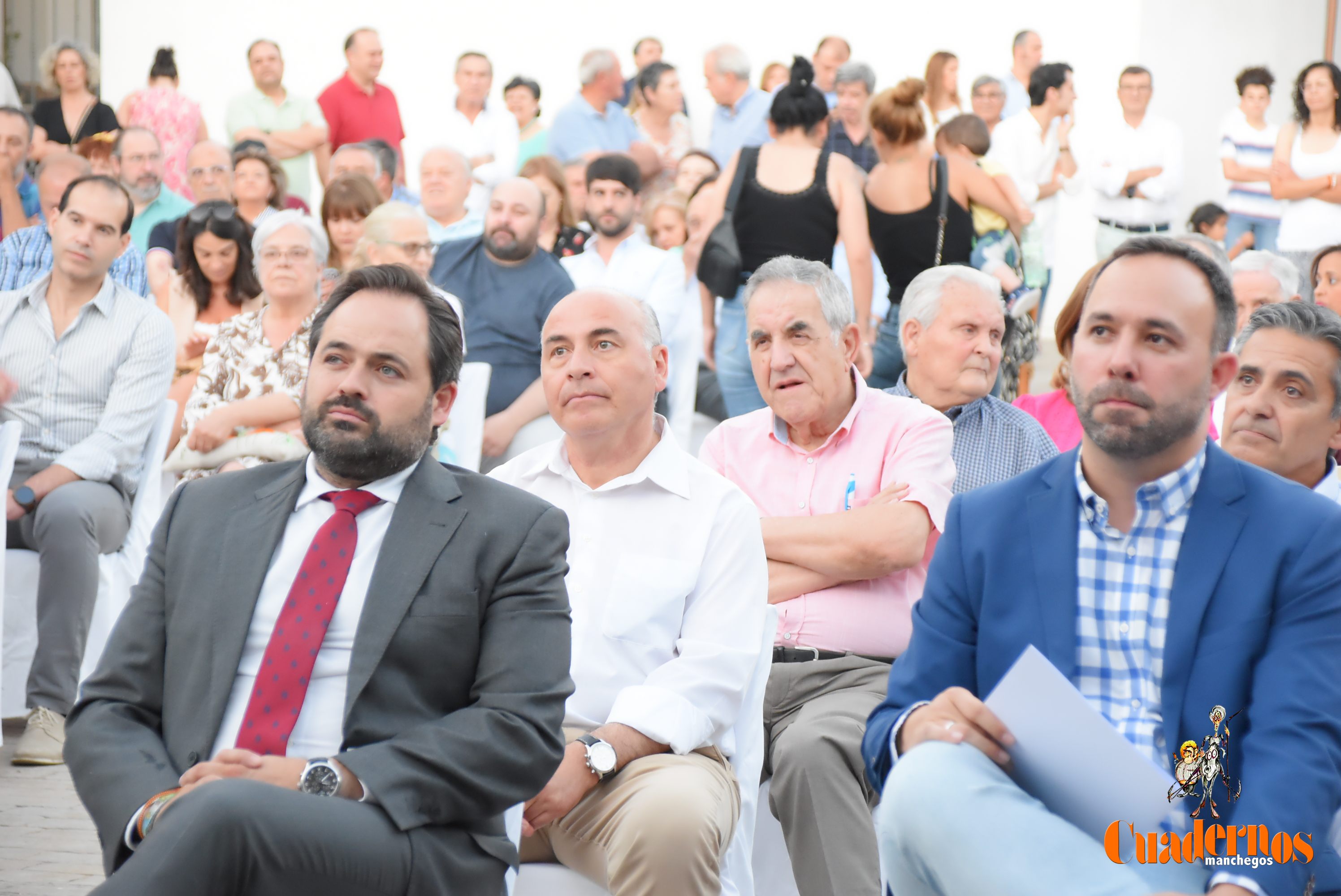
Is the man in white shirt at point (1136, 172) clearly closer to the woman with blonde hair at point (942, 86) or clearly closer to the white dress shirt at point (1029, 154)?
the white dress shirt at point (1029, 154)

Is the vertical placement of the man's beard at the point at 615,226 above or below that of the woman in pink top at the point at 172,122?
below

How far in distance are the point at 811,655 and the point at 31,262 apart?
389cm

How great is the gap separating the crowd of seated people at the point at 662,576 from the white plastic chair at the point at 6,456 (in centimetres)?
15

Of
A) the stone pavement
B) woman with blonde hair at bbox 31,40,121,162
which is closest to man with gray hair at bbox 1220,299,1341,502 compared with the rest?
the stone pavement

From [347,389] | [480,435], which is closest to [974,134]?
[480,435]

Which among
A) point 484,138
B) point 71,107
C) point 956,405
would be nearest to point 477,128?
point 484,138

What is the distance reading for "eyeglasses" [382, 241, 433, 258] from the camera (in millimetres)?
5156

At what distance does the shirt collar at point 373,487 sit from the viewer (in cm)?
220

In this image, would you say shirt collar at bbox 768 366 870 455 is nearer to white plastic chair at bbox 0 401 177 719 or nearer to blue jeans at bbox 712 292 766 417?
blue jeans at bbox 712 292 766 417

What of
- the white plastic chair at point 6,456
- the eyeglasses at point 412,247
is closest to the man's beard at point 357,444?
the white plastic chair at point 6,456

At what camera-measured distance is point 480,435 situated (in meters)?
4.56

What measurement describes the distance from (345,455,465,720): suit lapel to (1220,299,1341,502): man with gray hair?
5.69ft

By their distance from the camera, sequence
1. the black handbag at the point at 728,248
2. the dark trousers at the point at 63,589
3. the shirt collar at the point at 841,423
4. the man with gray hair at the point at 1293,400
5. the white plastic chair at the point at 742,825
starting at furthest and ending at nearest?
the black handbag at the point at 728,248 < the dark trousers at the point at 63,589 < the shirt collar at the point at 841,423 < the man with gray hair at the point at 1293,400 < the white plastic chair at the point at 742,825

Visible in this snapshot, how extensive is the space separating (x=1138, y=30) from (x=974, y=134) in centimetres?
596
